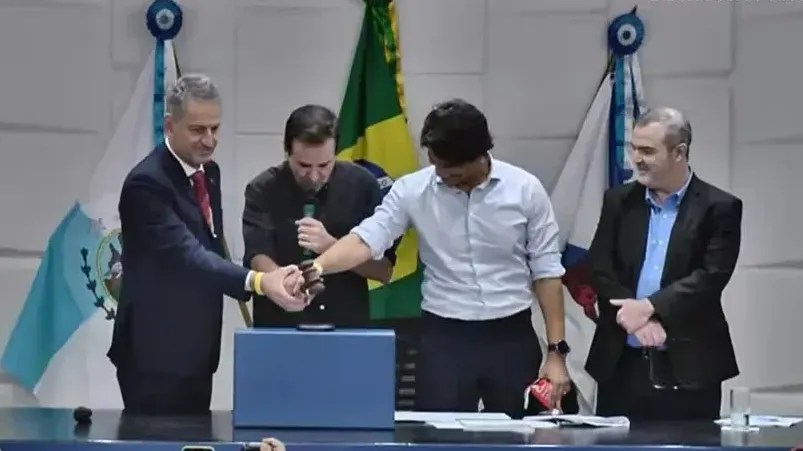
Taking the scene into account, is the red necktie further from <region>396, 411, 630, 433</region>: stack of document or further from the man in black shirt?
<region>396, 411, 630, 433</region>: stack of document

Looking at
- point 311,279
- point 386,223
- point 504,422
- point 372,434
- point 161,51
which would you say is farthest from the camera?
point 161,51

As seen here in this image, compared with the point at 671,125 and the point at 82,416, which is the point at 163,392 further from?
the point at 671,125

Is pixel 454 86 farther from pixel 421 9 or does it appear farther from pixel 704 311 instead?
pixel 704 311

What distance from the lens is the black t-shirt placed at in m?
3.84

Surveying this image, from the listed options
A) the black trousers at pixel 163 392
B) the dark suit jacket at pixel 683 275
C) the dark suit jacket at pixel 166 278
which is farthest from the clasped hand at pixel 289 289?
the dark suit jacket at pixel 683 275

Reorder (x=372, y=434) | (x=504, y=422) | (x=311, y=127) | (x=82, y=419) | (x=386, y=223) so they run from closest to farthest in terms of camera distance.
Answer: (x=372, y=434) < (x=82, y=419) < (x=504, y=422) < (x=386, y=223) < (x=311, y=127)

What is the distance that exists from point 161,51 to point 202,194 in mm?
844

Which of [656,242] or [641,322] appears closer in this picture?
[641,322]

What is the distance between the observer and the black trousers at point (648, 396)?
3.41 metres

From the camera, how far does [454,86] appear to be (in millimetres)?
4332

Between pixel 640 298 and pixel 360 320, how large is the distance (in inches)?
36.7

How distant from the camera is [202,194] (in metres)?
3.65

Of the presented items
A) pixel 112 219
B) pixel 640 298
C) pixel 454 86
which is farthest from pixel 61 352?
pixel 640 298

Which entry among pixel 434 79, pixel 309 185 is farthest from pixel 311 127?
pixel 434 79
